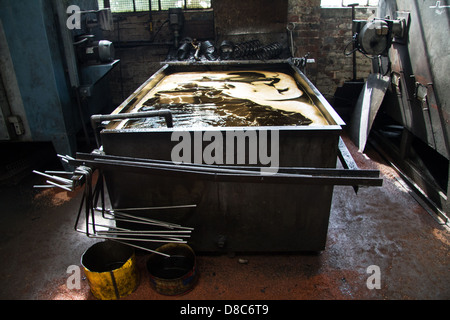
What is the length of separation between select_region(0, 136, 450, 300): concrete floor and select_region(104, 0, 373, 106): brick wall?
2874 mm

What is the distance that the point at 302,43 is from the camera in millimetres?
5078

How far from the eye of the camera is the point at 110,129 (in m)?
2.03

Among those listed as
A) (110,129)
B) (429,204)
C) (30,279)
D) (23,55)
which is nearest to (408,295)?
(429,204)

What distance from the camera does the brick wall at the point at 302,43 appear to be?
16.3 ft

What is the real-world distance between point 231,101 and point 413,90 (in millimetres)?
1899

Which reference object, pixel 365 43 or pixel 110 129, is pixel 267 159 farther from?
pixel 365 43

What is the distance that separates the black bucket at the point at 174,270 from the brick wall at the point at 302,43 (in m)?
3.81

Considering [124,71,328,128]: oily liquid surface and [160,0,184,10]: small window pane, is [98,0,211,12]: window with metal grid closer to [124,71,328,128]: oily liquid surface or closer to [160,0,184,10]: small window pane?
[160,0,184,10]: small window pane

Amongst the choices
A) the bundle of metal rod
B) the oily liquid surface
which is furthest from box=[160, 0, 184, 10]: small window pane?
the bundle of metal rod

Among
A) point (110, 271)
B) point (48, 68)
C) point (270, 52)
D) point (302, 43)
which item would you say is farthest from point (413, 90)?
point (48, 68)

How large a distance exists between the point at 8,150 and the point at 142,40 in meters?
2.63

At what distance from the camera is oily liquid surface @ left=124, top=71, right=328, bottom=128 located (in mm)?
2367

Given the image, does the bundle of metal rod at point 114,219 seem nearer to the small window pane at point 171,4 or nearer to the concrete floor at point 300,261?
the concrete floor at point 300,261
